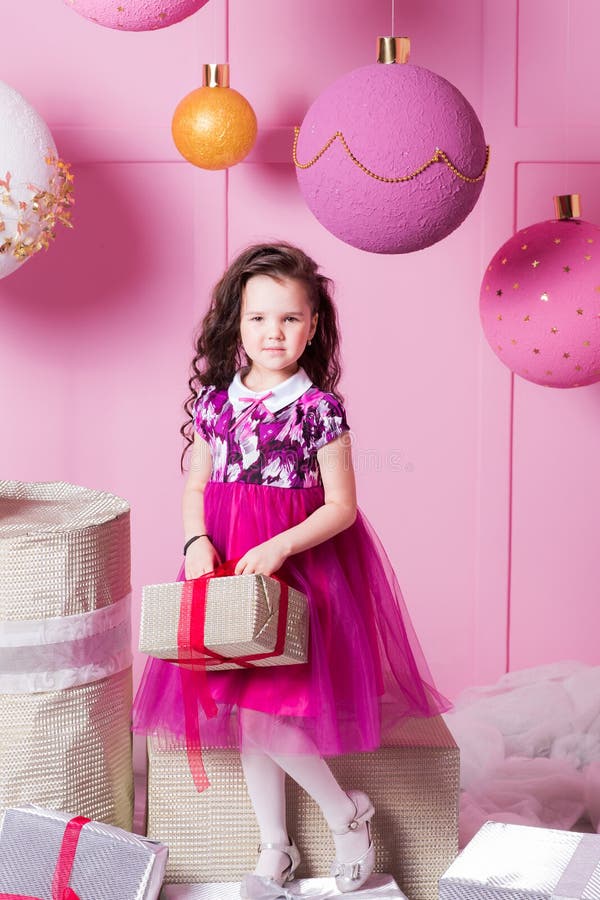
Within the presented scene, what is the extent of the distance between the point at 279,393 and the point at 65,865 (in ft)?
2.58

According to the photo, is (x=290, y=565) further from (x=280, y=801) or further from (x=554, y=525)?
(x=554, y=525)

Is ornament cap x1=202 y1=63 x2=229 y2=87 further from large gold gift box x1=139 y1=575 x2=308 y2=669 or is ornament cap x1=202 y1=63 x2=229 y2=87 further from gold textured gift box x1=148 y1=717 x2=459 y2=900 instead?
gold textured gift box x1=148 y1=717 x2=459 y2=900

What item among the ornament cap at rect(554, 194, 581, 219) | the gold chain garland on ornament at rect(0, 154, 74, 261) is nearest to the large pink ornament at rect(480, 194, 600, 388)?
the ornament cap at rect(554, 194, 581, 219)

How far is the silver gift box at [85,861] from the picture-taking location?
1616 mm

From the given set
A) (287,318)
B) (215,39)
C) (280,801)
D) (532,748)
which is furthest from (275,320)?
(532,748)

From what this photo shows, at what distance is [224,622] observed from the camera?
157 centimetres

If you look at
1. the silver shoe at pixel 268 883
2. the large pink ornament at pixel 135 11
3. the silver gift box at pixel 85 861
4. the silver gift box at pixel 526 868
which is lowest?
the silver shoe at pixel 268 883

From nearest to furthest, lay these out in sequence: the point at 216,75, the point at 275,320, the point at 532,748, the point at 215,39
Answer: the point at 275,320
the point at 216,75
the point at 532,748
the point at 215,39

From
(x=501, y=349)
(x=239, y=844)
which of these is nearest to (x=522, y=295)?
(x=501, y=349)

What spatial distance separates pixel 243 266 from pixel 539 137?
1048 mm

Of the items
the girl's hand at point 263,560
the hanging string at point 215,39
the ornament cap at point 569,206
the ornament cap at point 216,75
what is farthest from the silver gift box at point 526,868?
the hanging string at point 215,39

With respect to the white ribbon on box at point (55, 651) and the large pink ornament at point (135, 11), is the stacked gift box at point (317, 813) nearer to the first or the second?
the white ribbon on box at point (55, 651)

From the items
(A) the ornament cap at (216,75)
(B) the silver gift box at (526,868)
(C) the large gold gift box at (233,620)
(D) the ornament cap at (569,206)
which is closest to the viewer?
(B) the silver gift box at (526,868)

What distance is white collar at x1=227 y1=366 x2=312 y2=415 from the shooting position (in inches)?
71.5
